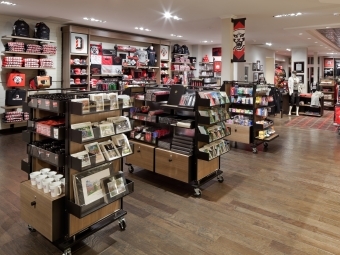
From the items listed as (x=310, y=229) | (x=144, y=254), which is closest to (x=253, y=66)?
(x=310, y=229)

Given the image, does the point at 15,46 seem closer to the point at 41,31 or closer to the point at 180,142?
the point at 41,31

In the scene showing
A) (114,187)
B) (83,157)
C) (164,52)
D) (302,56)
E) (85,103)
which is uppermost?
(302,56)

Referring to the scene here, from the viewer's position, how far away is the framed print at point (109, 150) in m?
2.88

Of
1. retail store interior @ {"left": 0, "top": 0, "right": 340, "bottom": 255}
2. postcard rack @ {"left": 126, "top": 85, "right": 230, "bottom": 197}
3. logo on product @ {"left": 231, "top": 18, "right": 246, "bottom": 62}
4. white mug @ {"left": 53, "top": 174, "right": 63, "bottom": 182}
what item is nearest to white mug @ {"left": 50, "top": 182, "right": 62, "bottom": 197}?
retail store interior @ {"left": 0, "top": 0, "right": 340, "bottom": 255}

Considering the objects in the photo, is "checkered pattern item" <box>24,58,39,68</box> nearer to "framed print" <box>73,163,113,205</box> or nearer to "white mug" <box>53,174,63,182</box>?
"white mug" <box>53,174,63,182</box>

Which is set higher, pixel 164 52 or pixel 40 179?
pixel 164 52

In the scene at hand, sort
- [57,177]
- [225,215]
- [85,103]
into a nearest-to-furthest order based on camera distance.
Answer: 1. [85,103]
2. [57,177]
3. [225,215]

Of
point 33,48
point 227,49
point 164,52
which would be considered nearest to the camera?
point 227,49

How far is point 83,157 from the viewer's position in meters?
2.69

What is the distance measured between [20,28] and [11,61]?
0.93m

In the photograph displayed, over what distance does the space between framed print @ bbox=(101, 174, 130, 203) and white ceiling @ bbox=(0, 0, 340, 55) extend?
447 cm

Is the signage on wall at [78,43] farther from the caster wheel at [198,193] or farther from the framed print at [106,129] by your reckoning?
the framed print at [106,129]

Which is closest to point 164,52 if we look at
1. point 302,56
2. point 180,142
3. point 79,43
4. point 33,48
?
point 79,43

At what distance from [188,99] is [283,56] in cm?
2192
